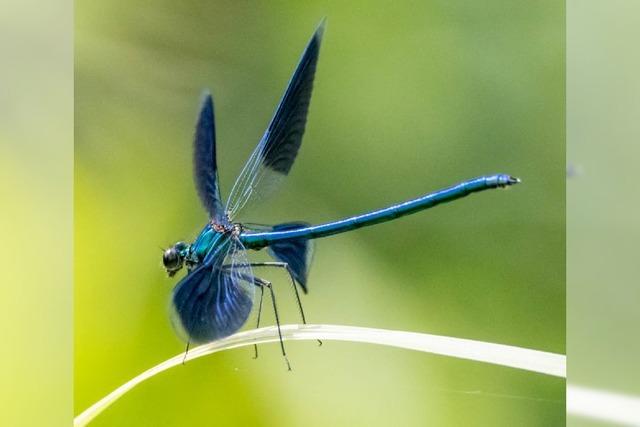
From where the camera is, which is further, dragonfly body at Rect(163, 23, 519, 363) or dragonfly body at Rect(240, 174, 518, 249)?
dragonfly body at Rect(163, 23, 519, 363)

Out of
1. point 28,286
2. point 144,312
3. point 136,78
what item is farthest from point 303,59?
point 28,286

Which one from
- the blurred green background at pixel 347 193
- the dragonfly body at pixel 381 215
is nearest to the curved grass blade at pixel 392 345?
the blurred green background at pixel 347 193

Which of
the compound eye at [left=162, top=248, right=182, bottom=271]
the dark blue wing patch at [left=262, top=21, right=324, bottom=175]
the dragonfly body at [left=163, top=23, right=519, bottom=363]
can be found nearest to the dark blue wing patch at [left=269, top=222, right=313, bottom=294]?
the dragonfly body at [left=163, top=23, right=519, bottom=363]

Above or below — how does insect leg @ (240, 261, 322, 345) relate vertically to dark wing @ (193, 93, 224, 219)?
below

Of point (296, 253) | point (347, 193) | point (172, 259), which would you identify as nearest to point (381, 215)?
point (347, 193)

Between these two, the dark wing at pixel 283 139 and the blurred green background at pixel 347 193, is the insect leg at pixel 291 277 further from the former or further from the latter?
the dark wing at pixel 283 139

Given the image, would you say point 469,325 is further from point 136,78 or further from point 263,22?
point 136,78

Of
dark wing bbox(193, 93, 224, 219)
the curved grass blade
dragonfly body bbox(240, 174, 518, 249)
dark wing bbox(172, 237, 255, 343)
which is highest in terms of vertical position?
dark wing bbox(193, 93, 224, 219)

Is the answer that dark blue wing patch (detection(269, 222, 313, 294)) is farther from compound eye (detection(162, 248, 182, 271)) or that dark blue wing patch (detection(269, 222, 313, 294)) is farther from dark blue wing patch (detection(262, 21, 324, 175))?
compound eye (detection(162, 248, 182, 271))
